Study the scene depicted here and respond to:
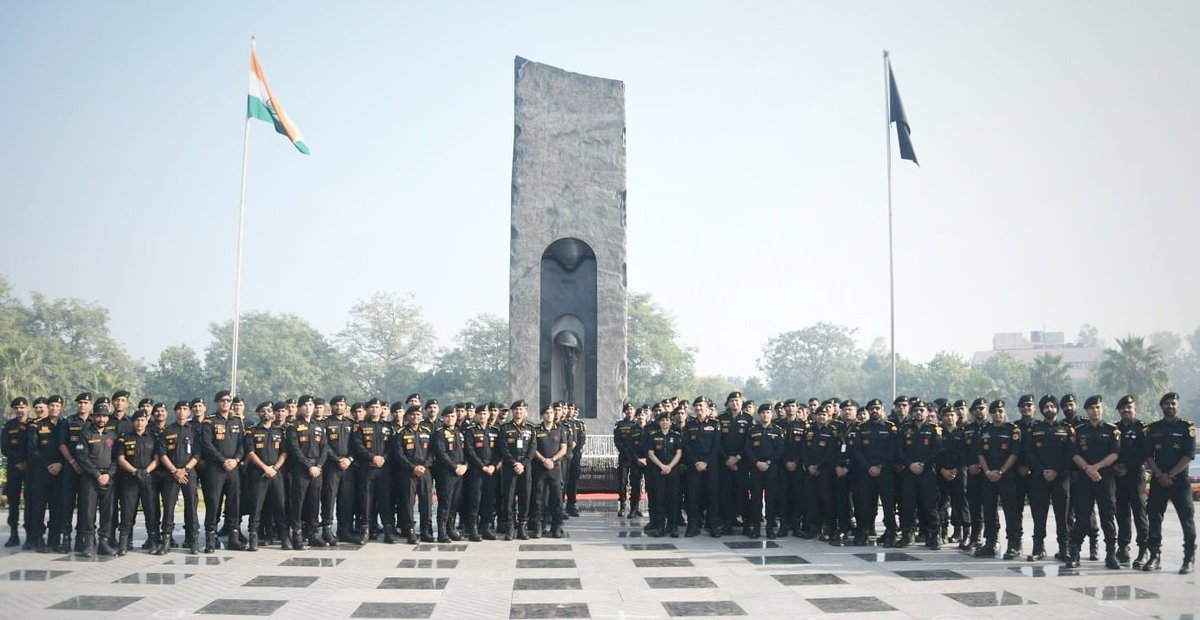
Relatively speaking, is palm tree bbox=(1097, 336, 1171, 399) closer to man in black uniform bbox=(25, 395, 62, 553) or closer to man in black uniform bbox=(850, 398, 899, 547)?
man in black uniform bbox=(850, 398, 899, 547)

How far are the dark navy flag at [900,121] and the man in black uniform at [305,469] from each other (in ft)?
44.7

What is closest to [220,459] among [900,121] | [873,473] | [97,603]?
[97,603]

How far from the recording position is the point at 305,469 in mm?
8617

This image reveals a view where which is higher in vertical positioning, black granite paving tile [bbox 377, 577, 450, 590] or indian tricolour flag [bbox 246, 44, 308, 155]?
indian tricolour flag [bbox 246, 44, 308, 155]

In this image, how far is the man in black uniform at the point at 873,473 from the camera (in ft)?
29.4

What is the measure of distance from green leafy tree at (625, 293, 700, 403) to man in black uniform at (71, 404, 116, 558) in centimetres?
4403

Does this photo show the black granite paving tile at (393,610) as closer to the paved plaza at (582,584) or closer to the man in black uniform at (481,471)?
the paved plaza at (582,584)

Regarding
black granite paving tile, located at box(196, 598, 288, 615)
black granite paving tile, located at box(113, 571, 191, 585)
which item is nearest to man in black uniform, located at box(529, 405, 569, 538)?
black granite paving tile, located at box(113, 571, 191, 585)

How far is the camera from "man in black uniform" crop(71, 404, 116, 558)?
805 cm

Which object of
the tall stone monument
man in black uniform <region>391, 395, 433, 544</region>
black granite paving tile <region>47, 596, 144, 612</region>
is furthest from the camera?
→ the tall stone monument

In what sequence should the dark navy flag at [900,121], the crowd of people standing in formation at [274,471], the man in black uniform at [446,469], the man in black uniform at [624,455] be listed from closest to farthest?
1. the crowd of people standing in formation at [274,471]
2. the man in black uniform at [446,469]
3. the man in black uniform at [624,455]
4. the dark navy flag at [900,121]

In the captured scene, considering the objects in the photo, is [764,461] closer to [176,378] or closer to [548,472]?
[548,472]

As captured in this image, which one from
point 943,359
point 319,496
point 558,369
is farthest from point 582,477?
point 943,359

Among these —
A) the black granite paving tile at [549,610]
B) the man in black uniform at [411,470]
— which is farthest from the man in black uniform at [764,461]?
the black granite paving tile at [549,610]
